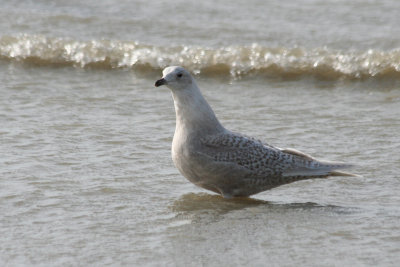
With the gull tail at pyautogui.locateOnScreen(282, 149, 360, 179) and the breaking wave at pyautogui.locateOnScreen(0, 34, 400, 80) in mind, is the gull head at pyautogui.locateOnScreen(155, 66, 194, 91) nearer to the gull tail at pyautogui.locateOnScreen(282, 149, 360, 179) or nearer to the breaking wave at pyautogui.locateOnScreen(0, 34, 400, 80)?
the gull tail at pyautogui.locateOnScreen(282, 149, 360, 179)

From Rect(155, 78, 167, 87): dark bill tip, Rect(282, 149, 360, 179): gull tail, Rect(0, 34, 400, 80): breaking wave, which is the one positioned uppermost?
Rect(155, 78, 167, 87): dark bill tip

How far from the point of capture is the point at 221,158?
5930mm

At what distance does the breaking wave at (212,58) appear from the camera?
9.89m

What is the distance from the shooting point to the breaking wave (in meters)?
9.89

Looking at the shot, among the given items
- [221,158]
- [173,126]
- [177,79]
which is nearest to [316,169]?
[221,158]

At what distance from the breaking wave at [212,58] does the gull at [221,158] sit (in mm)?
3886

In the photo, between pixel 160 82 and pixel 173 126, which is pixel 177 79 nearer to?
pixel 160 82

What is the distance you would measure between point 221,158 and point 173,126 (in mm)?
1907

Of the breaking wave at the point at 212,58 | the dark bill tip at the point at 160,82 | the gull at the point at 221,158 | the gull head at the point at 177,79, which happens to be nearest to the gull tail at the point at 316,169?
the gull at the point at 221,158

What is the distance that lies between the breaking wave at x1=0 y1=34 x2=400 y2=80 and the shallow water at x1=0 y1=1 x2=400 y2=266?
0.08 feet

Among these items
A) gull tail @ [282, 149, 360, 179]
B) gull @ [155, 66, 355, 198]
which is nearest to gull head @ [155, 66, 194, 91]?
gull @ [155, 66, 355, 198]

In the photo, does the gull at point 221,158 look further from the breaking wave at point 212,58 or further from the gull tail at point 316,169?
the breaking wave at point 212,58

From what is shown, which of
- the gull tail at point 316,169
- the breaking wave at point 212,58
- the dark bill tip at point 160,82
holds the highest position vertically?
the dark bill tip at point 160,82

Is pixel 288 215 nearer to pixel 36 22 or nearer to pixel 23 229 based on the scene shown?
pixel 23 229
